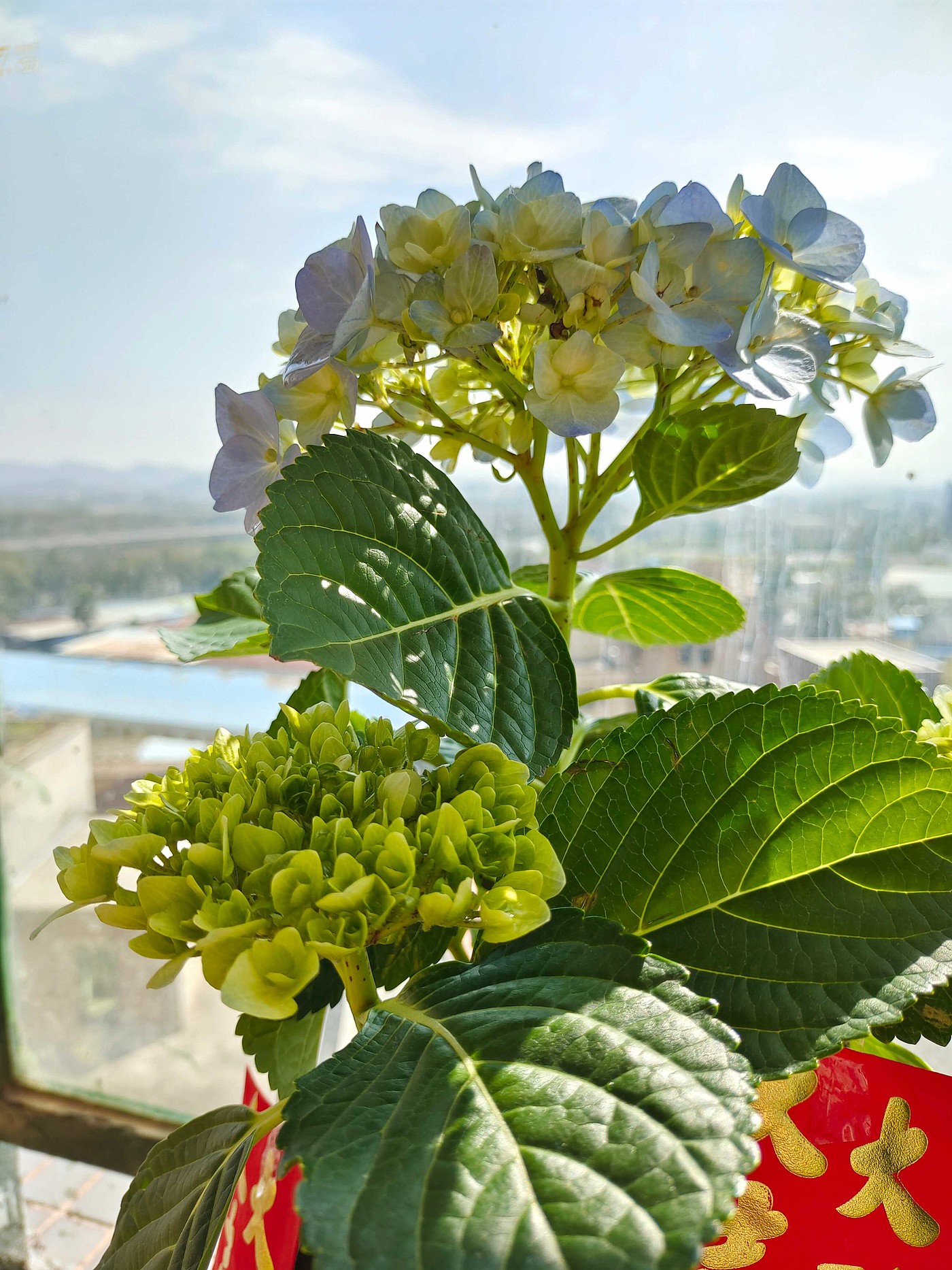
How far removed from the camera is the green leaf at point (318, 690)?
540mm

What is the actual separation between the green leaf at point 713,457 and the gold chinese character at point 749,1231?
0.31m

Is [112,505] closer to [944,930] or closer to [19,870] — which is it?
[19,870]

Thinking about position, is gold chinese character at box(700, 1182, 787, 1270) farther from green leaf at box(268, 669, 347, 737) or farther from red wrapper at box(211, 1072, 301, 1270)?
green leaf at box(268, 669, 347, 737)

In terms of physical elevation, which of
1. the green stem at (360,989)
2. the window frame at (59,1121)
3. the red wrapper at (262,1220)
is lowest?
the window frame at (59,1121)

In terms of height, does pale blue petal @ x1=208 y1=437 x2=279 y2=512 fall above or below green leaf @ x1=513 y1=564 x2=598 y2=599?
above

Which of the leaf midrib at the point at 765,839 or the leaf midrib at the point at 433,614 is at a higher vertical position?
the leaf midrib at the point at 433,614

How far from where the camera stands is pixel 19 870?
1320 mm

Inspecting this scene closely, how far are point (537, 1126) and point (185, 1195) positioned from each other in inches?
8.1

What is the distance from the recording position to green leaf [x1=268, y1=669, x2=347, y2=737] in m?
0.54

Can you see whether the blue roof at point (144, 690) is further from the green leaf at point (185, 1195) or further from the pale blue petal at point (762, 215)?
the pale blue petal at point (762, 215)

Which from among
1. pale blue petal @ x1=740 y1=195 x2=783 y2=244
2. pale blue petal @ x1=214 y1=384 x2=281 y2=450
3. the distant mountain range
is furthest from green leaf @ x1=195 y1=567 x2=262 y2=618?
the distant mountain range

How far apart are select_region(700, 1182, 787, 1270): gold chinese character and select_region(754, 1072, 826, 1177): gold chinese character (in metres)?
0.02

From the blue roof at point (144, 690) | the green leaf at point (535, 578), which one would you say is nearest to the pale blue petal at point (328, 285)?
the green leaf at point (535, 578)

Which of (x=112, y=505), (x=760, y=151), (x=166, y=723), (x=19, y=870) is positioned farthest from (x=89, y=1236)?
(x=760, y=151)
